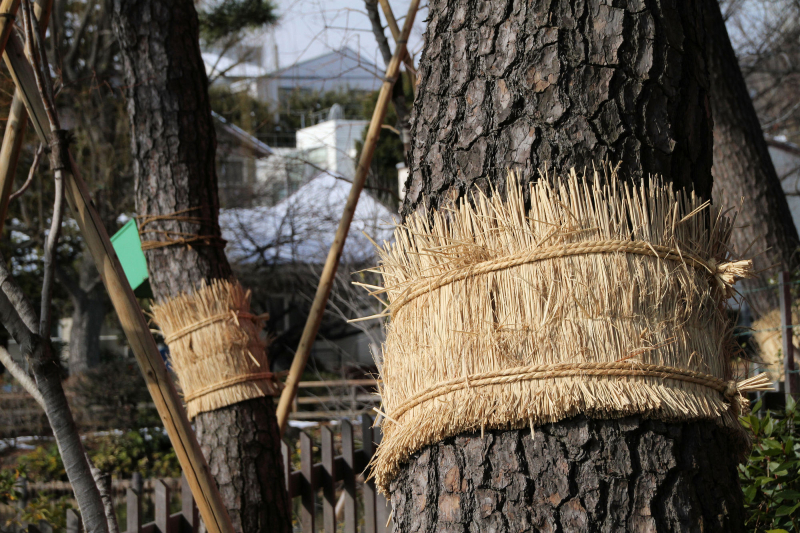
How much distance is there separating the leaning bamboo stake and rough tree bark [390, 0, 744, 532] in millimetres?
432

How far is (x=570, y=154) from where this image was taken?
3.38 feet

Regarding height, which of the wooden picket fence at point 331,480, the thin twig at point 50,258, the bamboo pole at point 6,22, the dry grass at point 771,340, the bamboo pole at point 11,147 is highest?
the bamboo pole at point 6,22

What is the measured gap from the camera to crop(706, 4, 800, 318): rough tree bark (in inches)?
173

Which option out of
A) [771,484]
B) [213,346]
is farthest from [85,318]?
[771,484]

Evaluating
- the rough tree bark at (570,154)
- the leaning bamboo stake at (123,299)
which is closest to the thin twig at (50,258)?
the leaning bamboo stake at (123,299)

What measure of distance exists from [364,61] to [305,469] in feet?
8.10

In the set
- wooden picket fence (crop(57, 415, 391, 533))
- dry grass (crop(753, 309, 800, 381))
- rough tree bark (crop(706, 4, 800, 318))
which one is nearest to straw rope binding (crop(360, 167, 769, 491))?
wooden picket fence (crop(57, 415, 391, 533))

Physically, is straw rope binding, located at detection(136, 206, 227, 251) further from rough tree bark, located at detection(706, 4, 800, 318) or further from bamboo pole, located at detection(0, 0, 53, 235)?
rough tree bark, located at detection(706, 4, 800, 318)

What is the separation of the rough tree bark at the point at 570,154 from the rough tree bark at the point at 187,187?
4.83 feet

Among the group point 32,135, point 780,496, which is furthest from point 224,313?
point 32,135

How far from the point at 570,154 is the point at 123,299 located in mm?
842

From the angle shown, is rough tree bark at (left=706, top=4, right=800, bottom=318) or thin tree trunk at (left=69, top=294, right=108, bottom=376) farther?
thin tree trunk at (left=69, top=294, right=108, bottom=376)

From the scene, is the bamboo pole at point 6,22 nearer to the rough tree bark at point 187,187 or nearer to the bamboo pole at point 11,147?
the bamboo pole at point 11,147

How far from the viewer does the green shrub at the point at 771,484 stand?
1.63 meters
